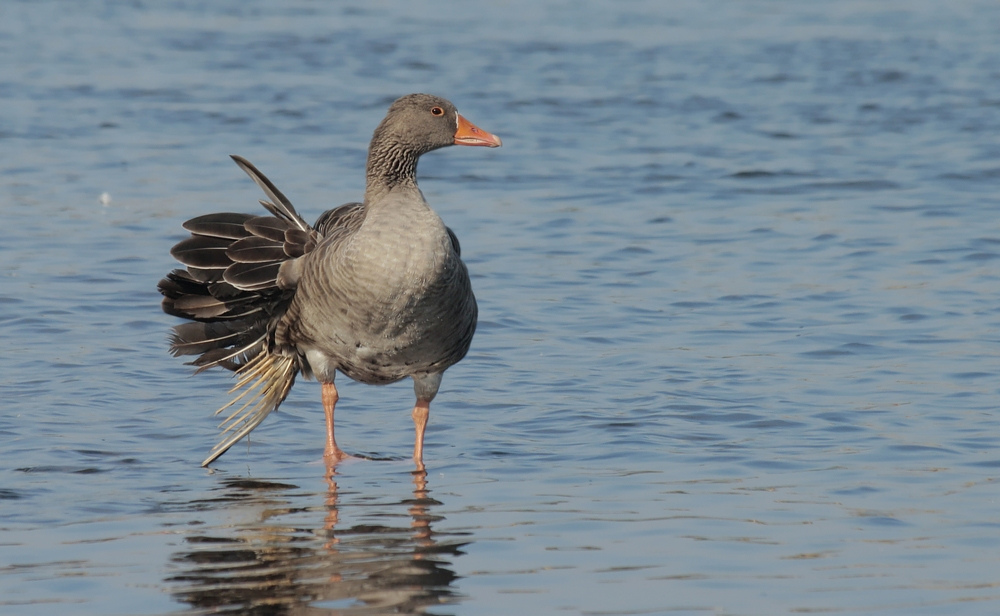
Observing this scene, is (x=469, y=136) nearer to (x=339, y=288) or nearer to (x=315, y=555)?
(x=339, y=288)

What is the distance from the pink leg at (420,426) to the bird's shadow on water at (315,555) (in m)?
0.41

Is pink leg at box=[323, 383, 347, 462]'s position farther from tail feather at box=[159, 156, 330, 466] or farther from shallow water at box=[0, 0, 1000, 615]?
tail feather at box=[159, 156, 330, 466]

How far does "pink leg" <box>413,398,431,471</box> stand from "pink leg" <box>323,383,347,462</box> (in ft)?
1.30

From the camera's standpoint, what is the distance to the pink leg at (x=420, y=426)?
7641 millimetres

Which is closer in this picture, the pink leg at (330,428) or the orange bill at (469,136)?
the pink leg at (330,428)

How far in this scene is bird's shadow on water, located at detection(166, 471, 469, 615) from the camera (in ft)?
18.1

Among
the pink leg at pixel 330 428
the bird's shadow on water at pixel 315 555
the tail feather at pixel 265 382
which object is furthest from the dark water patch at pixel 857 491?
the tail feather at pixel 265 382

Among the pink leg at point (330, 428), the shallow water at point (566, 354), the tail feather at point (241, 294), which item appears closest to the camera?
the shallow water at point (566, 354)

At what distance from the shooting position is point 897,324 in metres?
10.3

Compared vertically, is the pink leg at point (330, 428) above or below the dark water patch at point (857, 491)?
above

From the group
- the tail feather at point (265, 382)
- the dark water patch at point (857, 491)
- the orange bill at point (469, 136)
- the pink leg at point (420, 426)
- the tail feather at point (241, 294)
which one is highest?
the orange bill at point (469, 136)

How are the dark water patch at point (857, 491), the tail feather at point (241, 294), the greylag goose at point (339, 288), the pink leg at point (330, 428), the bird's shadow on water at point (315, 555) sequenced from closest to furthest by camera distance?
the bird's shadow on water at point (315, 555), the dark water patch at point (857, 491), the greylag goose at point (339, 288), the tail feather at point (241, 294), the pink leg at point (330, 428)

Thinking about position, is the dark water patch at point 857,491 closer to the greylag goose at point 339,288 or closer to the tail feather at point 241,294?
the greylag goose at point 339,288

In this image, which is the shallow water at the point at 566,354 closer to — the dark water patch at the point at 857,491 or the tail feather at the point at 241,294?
the dark water patch at the point at 857,491
